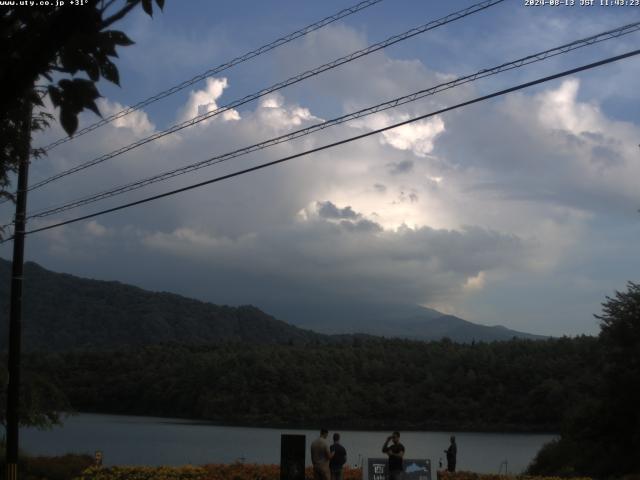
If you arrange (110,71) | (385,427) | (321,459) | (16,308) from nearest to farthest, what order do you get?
(110,71)
(321,459)
(16,308)
(385,427)

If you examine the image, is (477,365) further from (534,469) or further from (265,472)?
(265,472)

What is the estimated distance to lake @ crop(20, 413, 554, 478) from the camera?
39312 mm

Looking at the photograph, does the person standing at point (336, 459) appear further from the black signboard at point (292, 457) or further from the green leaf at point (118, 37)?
the green leaf at point (118, 37)

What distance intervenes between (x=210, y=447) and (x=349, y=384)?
48.5 m

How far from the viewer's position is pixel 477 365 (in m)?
85.6

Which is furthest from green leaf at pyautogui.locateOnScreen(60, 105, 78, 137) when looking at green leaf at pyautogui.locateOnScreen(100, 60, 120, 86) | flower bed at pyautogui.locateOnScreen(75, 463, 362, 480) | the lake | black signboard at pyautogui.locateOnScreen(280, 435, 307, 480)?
the lake

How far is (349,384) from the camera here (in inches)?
3720

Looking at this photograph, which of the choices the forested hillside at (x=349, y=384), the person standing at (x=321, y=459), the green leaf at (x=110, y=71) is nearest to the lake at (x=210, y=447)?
the forested hillside at (x=349, y=384)

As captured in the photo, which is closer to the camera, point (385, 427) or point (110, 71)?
point (110, 71)

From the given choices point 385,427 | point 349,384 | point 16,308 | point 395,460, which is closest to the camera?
point 395,460

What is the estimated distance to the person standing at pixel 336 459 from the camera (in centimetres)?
1873

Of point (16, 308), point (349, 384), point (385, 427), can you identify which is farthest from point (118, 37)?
point (349, 384)

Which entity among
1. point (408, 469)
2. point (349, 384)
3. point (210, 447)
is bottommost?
point (210, 447)

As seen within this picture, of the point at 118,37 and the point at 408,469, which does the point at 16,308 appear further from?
the point at 118,37
